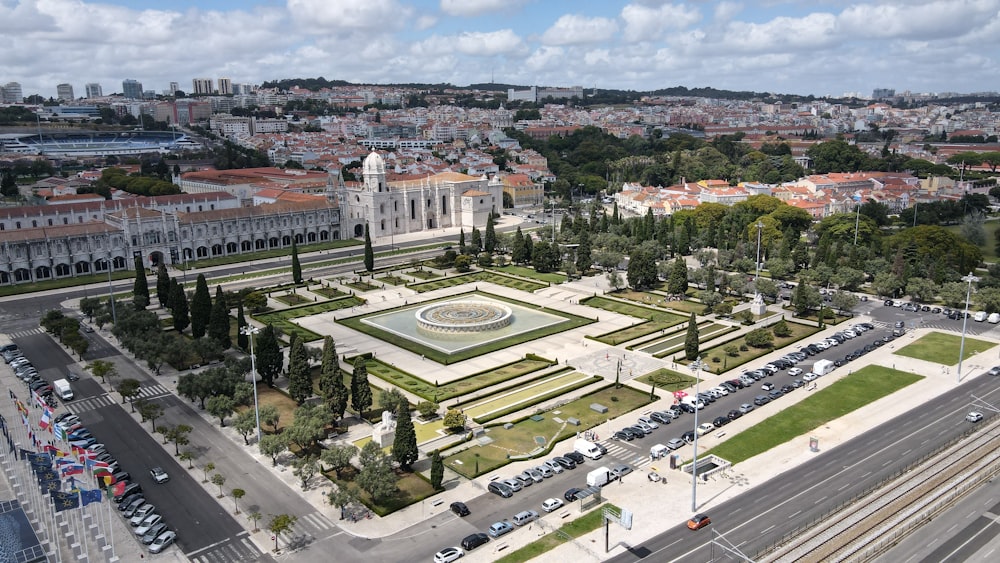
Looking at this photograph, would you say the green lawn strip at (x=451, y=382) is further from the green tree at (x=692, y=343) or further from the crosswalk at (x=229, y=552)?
the crosswalk at (x=229, y=552)

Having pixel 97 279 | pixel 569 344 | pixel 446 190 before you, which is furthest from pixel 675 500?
pixel 446 190

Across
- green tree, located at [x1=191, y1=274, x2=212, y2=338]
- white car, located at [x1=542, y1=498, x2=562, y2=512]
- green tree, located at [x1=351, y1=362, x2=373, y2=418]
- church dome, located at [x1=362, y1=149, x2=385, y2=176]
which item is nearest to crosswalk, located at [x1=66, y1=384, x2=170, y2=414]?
green tree, located at [x1=191, y1=274, x2=212, y2=338]

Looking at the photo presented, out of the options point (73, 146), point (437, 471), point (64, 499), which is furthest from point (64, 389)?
point (73, 146)

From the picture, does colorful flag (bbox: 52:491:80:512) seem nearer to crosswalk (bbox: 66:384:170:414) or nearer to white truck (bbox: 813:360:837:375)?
crosswalk (bbox: 66:384:170:414)

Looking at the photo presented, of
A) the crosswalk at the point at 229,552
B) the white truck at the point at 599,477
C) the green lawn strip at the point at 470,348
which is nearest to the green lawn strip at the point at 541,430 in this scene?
the white truck at the point at 599,477

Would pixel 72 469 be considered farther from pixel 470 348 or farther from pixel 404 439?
pixel 470 348

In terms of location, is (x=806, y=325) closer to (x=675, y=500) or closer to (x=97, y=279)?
(x=675, y=500)
